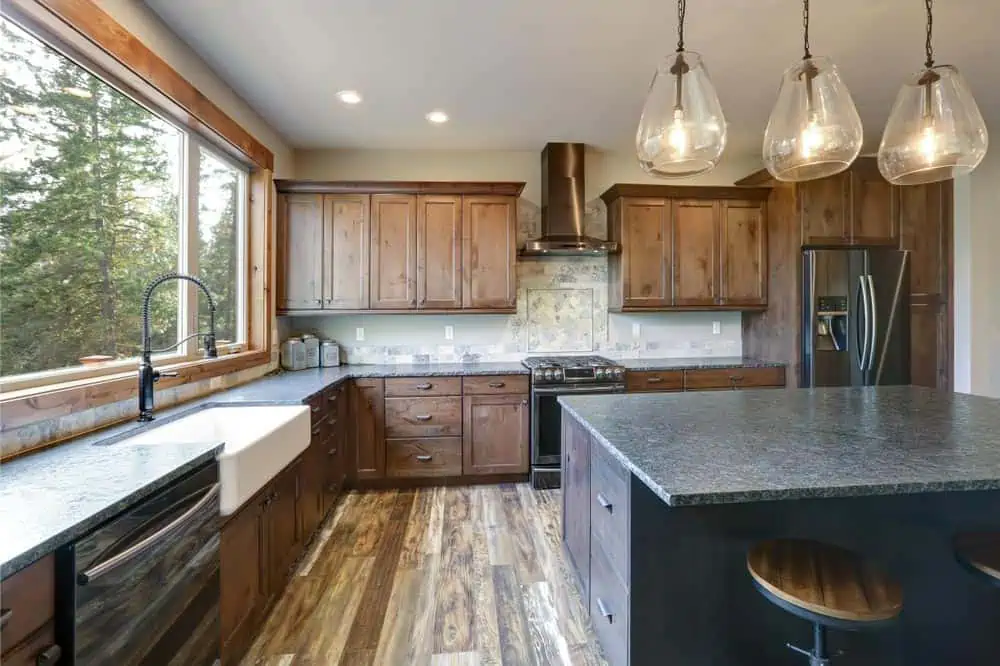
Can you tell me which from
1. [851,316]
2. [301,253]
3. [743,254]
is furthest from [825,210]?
[301,253]

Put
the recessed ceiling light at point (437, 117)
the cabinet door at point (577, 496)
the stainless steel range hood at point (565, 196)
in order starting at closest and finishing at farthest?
the cabinet door at point (577, 496) < the recessed ceiling light at point (437, 117) < the stainless steel range hood at point (565, 196)

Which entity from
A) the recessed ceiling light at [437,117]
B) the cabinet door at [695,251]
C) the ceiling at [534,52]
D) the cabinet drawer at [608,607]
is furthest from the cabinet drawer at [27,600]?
the cabinet door at [695,251]

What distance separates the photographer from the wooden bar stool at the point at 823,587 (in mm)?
1080

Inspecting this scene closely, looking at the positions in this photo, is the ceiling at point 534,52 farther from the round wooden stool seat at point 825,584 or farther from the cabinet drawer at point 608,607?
the cabinet drawer at point 608,607

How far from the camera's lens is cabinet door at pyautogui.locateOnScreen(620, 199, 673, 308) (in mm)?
3902

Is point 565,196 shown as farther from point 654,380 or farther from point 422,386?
point 422,386

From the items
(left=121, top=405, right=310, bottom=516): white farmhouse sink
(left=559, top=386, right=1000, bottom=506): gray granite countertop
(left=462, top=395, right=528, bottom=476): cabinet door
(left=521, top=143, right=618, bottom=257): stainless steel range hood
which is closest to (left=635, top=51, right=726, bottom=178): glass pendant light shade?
(left=559, top=386, right=1000, bottom=506): gray granite countertop

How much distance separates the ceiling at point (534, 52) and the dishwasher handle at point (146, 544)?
2097 millimetres

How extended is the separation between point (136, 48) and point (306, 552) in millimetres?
2512

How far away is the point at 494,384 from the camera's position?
11.7 feet

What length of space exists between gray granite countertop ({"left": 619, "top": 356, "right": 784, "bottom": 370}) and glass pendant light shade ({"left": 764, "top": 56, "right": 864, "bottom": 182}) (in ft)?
6.88

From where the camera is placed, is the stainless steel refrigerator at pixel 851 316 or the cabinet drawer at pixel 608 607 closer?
the cabinet drawer at pixel 608 607

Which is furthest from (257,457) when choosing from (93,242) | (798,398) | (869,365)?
(869,365)

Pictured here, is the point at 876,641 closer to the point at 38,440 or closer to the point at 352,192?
the point at 38,440
